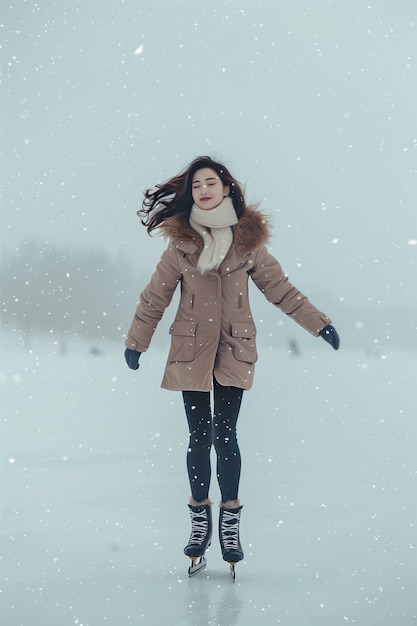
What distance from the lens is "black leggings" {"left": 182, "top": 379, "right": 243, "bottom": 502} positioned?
211cm

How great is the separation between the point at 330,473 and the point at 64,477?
1078mm

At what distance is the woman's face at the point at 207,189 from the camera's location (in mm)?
2201

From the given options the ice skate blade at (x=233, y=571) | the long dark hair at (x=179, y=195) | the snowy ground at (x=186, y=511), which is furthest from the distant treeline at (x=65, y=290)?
the ice skate blade at (x=233, y=571)

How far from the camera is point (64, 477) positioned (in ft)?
10.1

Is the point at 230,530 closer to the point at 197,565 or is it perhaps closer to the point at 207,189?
the point at 197,565

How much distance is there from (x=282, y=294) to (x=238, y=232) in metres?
0.22

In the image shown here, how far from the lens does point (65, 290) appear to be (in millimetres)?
6016

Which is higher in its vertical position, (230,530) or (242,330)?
(242,330)

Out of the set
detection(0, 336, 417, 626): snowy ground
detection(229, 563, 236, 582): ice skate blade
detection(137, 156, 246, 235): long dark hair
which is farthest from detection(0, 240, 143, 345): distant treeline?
detection(229, 563, 236, 582): ice skate blade

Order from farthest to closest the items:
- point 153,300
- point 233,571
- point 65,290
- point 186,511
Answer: point 65,290
point 186,511
point 153,300
point 233,571

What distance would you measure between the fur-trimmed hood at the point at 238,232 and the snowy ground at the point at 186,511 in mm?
888

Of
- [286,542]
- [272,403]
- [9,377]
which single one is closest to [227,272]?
[286,542]

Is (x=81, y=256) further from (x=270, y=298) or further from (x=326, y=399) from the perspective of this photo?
(x=270, y=298)

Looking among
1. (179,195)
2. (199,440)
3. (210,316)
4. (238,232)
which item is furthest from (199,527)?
(179,195)
